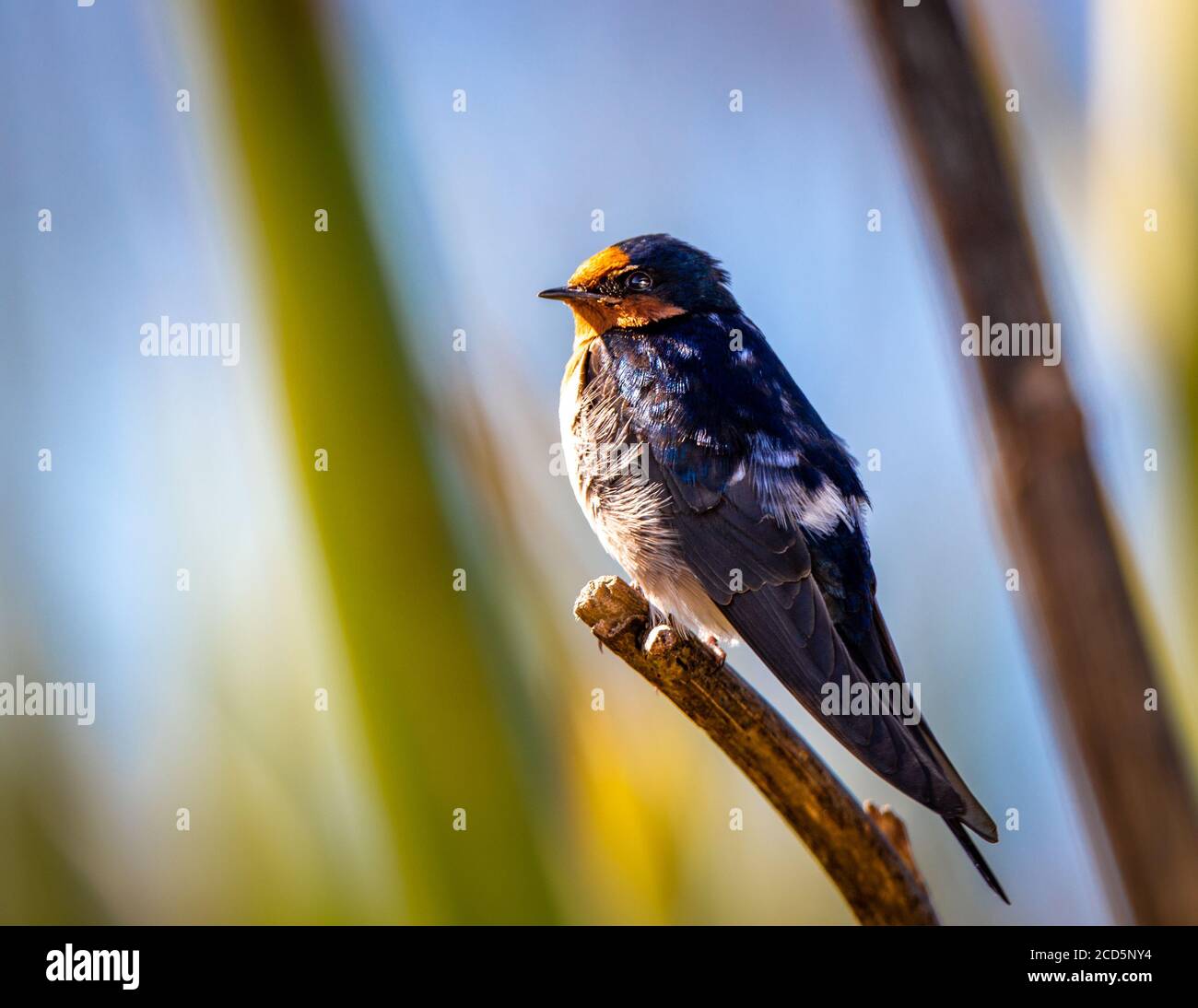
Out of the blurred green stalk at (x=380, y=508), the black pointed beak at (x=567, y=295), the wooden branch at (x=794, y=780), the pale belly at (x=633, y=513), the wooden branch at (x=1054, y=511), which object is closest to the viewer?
the wooden branch at (x=1054, y=511)

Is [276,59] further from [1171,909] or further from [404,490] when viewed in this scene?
[1171,909]

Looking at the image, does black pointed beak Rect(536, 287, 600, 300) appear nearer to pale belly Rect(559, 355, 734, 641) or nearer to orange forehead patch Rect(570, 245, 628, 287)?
orange forehead patch Rect(570, 245, 628, 287)

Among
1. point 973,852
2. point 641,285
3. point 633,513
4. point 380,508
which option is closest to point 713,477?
point 633,513

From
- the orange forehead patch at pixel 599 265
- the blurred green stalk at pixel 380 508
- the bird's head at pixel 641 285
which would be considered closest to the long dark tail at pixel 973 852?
the blurred green stalk at pixel 380 508

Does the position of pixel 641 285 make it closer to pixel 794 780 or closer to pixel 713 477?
pixel 713 477

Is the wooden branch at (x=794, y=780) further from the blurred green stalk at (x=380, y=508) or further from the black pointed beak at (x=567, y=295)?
the black pointed beak at (x=567, y=295)

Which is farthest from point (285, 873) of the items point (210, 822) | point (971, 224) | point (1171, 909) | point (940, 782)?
point (971, 224)

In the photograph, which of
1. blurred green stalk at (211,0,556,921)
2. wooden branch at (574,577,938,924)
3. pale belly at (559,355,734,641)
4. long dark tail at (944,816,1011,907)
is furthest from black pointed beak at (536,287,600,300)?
long dark tail at (944,816,1011,907)
